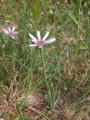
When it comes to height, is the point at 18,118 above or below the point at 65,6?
below

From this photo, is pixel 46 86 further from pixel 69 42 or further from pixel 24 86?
pixel 69 42

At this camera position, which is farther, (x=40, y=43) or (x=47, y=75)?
(x=47, y=75)

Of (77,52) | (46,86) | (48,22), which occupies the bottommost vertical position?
(46,86)

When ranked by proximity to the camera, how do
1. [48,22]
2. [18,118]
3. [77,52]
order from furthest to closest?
1. [48,22]
2. [77,52]
3. [18,118]

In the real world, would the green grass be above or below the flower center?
below

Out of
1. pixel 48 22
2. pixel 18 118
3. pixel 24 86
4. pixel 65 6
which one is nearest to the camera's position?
pixel 18 118

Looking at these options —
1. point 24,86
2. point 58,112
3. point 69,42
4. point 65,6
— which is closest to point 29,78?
point 24,86

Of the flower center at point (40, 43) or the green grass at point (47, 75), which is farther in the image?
the green grass at point (47, 75)

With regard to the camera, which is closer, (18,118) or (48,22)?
(18,118)

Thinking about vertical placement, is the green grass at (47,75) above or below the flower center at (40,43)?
below

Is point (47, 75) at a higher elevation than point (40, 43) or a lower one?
lower

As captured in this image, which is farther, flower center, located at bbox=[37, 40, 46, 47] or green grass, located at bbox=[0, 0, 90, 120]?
green grass, located at bbox=[0, 0, 90, 120]
